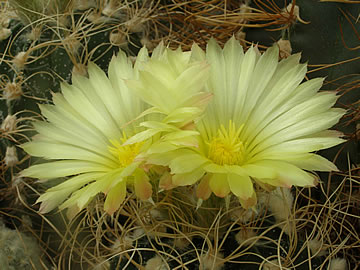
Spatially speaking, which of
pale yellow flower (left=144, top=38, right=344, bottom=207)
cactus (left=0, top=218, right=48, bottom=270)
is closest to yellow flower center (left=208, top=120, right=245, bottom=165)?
pale yellow flower (left=144, top=38, right=344, bottom=207)

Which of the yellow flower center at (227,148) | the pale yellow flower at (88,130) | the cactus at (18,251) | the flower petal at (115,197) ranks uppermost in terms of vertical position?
the pale yellow flower at (88,130)

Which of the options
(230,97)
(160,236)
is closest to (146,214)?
(160,236)

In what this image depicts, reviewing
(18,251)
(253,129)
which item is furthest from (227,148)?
(18,251)

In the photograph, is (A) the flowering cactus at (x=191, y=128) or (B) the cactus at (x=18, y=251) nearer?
(A) the flowering cactus at (x=191, y=128)

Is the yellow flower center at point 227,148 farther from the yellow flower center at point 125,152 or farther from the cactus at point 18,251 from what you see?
the cactus at point 18,251

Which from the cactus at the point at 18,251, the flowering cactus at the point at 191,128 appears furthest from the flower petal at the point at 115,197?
the cactus at the point at 18,251

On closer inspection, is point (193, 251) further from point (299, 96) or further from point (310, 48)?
point (310, 48)
